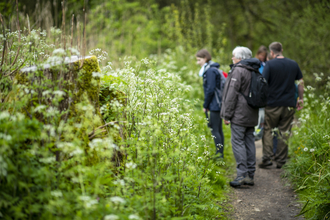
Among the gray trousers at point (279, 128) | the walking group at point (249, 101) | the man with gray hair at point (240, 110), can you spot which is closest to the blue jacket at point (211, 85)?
the walking group at point (249, 101)

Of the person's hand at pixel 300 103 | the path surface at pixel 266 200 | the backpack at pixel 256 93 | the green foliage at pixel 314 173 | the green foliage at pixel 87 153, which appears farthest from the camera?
the person's hand at pixel 300 103

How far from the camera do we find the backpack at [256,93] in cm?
474

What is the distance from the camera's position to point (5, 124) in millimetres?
2191

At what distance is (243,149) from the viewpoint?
4898mm

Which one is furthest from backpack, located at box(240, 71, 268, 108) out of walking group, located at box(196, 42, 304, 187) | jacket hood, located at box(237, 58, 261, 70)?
jacket hood, located at box(237, 58, 261, 70)

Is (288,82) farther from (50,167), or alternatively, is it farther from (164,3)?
(164,3)

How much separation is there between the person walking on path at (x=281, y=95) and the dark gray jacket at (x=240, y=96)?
111 centimetres

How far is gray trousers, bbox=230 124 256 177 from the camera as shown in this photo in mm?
4871

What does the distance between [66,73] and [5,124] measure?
0.88 metres

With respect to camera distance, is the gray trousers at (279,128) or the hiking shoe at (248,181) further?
the gray trousers at (279,128)

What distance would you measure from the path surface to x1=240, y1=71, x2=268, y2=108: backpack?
145cm

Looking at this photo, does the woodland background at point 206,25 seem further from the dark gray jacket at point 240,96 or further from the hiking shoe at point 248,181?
the hiking shoe at point 248,181

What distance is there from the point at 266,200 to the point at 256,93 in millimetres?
1731

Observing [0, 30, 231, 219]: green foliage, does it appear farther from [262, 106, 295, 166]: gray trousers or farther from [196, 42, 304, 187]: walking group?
[262, 106, 295, 166]: gray trousers
